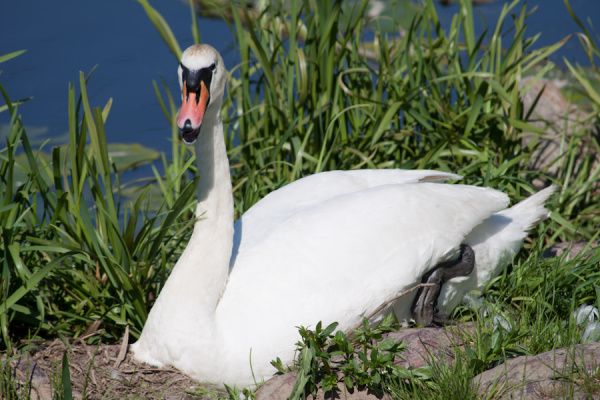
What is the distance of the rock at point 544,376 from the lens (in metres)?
2.37

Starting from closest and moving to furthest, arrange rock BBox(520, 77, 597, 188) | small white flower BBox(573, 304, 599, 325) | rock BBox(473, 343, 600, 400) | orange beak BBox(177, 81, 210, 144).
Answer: rock BBox(473, 343, 600, 400)
orange beak BBox(177, 81, 210, 144)
small white flower BBox(573, 304, 599, 325)
rock BBox(520, 77, 597, 188)

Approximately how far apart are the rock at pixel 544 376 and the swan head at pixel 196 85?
1396 mm

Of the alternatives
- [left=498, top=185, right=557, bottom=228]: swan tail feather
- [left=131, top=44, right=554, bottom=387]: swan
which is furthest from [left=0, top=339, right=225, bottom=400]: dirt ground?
[left=498, top=185, right=557, bottom=228]: swan tail feather

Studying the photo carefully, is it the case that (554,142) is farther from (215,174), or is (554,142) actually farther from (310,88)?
(215,174)

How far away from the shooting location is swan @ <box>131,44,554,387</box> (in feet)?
9.23

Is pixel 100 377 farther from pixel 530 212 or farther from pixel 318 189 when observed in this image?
pixel 530 212

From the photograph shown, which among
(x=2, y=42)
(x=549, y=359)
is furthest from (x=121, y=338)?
(x=2, y=42)

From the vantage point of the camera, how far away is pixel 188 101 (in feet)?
8.48

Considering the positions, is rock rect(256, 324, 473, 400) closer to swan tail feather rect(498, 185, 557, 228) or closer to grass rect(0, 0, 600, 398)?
grass rect(0, 0, 600, 398)

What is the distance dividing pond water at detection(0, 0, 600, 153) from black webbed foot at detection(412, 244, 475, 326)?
3562mm

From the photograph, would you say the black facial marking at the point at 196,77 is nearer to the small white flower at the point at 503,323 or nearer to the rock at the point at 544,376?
the rock at the point at 544,376

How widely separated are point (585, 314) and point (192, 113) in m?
2.03

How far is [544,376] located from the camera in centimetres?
245

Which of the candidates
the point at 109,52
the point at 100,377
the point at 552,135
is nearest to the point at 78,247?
the point at 100,377
